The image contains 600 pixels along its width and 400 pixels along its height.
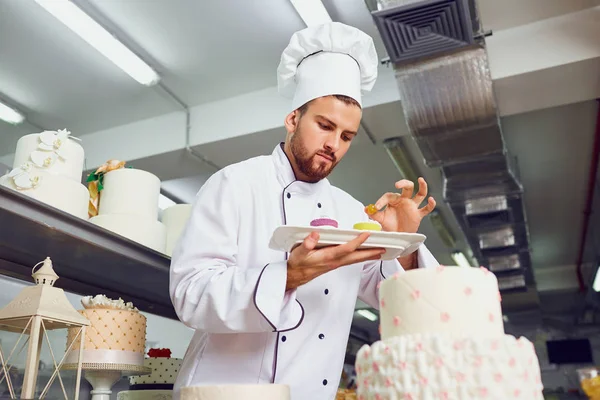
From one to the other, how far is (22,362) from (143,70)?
2554mm

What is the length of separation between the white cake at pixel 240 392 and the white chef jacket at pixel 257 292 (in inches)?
6.7

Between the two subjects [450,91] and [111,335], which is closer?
[111,335]

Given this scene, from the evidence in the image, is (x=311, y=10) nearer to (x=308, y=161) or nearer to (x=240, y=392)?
(x=308, y=161)

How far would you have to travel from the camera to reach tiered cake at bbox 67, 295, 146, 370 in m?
1.76

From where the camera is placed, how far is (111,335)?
1802 mm

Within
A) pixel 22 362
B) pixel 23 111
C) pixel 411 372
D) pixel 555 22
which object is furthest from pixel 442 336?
pixel 23 111

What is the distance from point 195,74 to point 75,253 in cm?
276

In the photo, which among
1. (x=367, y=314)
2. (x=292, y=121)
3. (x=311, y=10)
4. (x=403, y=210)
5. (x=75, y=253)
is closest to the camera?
(x=403, y=210)

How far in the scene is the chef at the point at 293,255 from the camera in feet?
3.99

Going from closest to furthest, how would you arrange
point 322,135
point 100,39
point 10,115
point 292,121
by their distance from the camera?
point 322,135 → point 292,121 → point 100,39 → point 10,115

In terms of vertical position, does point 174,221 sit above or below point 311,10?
below

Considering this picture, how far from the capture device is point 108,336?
1796 millimetres

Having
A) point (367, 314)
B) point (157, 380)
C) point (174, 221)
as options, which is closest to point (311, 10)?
point (174, 221)

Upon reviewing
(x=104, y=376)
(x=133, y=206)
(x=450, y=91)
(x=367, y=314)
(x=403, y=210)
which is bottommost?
(x=104, y=376)
